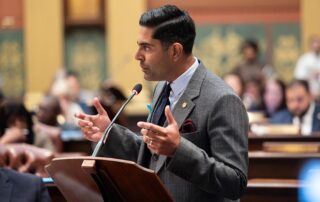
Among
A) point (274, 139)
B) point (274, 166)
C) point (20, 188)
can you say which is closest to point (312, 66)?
point (274, 139)

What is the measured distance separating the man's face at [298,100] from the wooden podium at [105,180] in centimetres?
567

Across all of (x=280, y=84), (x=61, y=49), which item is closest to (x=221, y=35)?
(x=61, y=49)

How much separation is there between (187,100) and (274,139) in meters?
4.09

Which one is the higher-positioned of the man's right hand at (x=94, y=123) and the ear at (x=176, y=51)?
the ear at (x=176, y=51)

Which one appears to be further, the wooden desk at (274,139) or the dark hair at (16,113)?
the wooden desk at (274,139)

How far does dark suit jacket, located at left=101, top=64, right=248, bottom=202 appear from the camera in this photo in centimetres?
277

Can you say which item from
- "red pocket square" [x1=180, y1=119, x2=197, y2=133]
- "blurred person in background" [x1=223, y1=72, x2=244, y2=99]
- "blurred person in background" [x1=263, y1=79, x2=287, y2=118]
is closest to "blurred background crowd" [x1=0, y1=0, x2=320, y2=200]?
"blurred person in background" [x1=223, y1=72, x2=244, y2=99]

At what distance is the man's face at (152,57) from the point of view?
299 cm

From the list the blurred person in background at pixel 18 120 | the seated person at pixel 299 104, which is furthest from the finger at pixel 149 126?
the seated person at pixel 299 104

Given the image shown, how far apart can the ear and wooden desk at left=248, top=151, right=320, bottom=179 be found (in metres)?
2.77

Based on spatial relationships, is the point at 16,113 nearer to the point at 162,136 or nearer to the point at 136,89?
the point at 136,89

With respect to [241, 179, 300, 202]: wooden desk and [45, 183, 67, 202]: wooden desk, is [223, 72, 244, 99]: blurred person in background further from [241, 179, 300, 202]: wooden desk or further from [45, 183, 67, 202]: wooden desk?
[45, 183, 67, 202]: wooden desk

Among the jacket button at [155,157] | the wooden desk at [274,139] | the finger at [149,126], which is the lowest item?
the wooden desk at [274,139]

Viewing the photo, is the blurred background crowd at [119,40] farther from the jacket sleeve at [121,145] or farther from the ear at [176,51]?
the ear at [176,51]
